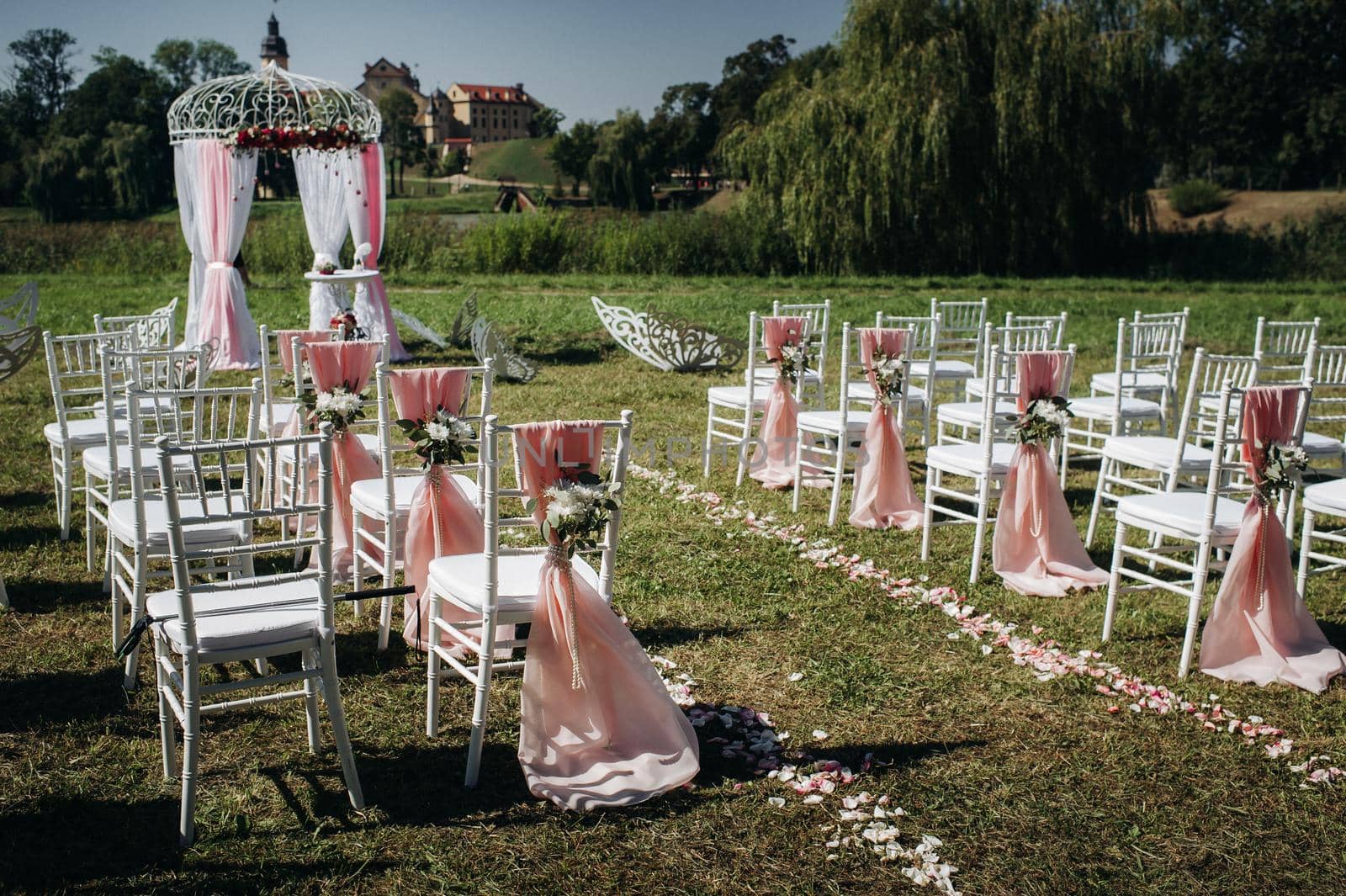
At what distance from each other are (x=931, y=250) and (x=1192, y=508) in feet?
51.6

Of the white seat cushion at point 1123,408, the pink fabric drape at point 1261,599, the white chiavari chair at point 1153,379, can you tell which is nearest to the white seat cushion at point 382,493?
the pink fabric drape at point 1261,599

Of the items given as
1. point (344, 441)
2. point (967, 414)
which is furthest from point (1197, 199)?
point (344, 441)

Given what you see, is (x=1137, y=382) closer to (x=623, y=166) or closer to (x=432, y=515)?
(x=432, y=515)

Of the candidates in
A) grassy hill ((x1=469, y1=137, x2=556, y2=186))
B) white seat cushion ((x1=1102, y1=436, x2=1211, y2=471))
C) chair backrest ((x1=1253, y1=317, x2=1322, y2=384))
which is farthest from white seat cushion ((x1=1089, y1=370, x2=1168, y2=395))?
grassy hill ((x1=469, y1=137, x2=556, y2=186))

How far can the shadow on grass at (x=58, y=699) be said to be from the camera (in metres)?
3.70

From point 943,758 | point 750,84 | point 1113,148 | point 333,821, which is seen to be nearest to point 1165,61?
point 1113,148

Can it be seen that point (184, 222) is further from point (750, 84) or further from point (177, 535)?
point (750, 84)

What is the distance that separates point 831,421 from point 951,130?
525 inches

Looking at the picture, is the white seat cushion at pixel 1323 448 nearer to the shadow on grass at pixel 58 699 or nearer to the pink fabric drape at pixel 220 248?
the shadow on grass at pixel 58 699

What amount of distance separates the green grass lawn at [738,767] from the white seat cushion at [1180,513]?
1.75ft

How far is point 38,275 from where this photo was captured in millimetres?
18828

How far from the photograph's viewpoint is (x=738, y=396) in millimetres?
7246

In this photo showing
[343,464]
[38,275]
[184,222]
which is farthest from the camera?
[38,275]

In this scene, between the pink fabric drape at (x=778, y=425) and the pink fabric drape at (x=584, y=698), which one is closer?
the pink fabric drape at (x=584, y=698)
